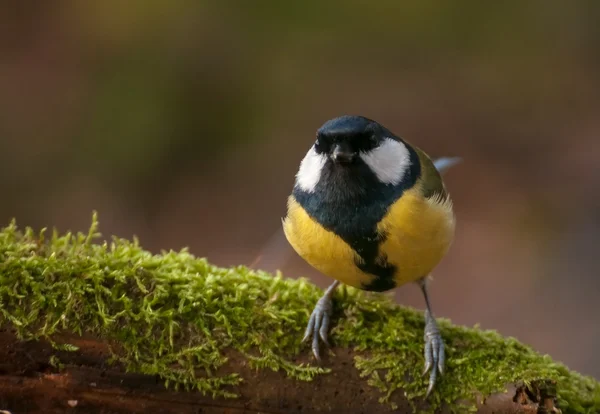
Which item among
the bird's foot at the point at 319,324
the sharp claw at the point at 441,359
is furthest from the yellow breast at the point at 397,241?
the sharp claw at the point at 441,359

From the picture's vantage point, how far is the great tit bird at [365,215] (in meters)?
2.21

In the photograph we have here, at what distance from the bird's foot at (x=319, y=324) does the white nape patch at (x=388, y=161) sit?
1.76ft

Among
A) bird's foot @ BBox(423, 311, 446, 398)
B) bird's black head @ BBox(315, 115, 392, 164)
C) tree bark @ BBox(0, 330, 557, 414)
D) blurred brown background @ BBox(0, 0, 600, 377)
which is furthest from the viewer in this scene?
blurred brown background @ BBox(0, 0, 600, 377)

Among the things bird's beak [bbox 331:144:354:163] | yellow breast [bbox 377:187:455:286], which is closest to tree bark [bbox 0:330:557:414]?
yellow breast [bbox 377:187:455:286]

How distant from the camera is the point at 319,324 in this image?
7.69 ft

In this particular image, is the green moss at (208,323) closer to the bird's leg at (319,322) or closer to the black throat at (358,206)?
the bird's leg at (319,322)

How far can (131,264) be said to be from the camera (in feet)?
7.38

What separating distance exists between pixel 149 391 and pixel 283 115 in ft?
18.0

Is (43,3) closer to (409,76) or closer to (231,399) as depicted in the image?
(409,76)

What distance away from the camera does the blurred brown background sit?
638 cm

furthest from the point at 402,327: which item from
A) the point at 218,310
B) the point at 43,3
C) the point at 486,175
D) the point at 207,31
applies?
the point at 43,3

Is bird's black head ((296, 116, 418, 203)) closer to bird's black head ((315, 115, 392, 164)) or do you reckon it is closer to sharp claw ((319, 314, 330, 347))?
bird's black head ((315, 115, 392, 164))

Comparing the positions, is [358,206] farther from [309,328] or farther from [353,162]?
[309,328]

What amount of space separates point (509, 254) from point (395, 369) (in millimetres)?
4205
